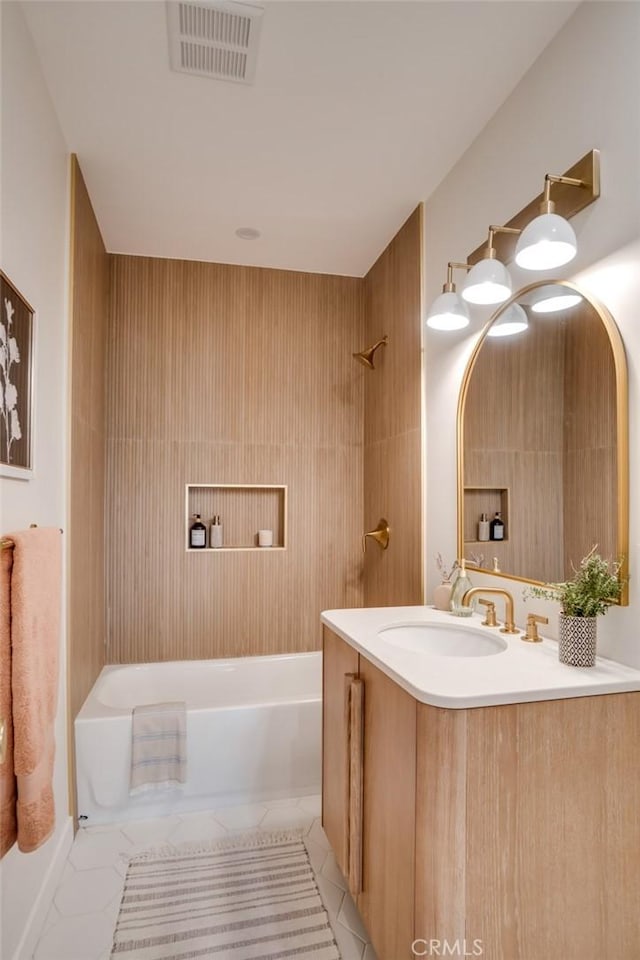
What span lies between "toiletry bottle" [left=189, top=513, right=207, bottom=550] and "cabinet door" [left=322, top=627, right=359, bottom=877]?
1.34 meters

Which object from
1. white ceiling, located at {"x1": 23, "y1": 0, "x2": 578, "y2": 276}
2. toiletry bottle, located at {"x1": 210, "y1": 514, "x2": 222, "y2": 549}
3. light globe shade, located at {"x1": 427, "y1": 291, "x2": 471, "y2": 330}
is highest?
white ceiling, located at {"x1": 23, "y1": 0, "x2": 578, "y2": 276}

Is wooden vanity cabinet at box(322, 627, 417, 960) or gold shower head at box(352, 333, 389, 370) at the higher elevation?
gold shower head at box(352, 333, 389, 370)

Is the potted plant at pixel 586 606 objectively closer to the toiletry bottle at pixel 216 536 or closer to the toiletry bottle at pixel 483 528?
the toiletry bottle at pixel 483 528

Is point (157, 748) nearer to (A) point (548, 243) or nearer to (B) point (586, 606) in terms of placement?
(B) point (586, 606)

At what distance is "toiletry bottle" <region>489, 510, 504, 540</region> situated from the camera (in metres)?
1.75

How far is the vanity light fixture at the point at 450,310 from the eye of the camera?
1787 mm

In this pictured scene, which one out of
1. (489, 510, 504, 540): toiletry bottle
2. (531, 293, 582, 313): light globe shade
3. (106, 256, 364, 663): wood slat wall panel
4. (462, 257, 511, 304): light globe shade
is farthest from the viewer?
(106, 256, 364, 663): wood slat wall panel

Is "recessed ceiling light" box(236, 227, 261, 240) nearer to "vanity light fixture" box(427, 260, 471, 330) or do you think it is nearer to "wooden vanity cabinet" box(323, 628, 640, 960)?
"vanity light fixture" box(427, 260, 471, 330)

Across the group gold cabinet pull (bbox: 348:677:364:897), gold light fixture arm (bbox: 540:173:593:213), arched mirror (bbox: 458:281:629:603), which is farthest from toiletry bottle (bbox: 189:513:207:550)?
gold light fixture arm (bbox: 540:173:593:213)

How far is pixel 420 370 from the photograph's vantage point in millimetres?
2336

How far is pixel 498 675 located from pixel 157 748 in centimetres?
156

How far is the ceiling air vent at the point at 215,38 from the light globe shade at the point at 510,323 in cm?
110

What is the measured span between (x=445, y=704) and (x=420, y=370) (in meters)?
1.62

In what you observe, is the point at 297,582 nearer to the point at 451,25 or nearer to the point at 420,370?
the point at 420,370
